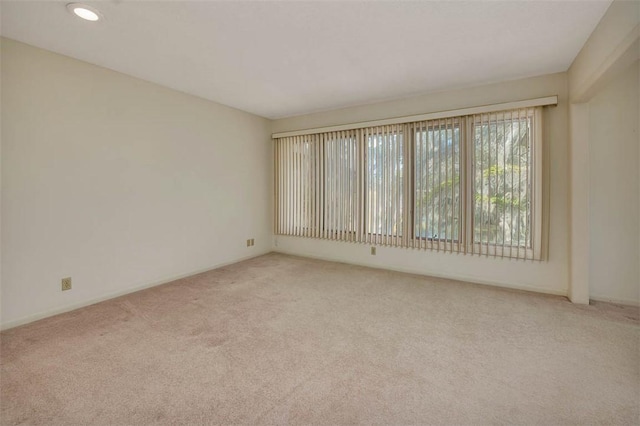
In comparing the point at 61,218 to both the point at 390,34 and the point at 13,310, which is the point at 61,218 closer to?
the point at 13,310

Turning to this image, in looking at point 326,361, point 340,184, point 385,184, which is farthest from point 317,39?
point 326,361

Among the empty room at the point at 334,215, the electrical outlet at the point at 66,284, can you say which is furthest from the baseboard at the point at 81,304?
the electrical outlet at the point at 66,284

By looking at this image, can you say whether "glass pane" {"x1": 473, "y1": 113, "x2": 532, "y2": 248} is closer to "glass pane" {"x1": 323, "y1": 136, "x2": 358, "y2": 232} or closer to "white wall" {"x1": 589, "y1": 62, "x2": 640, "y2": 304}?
"white wall" {"x1": 589, "y1": 62, "x2": 640, "y2": 304}

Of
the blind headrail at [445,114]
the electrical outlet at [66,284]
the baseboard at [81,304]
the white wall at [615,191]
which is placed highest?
the blind headrail at [445,114]

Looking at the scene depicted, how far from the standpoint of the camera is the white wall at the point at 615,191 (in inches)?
112

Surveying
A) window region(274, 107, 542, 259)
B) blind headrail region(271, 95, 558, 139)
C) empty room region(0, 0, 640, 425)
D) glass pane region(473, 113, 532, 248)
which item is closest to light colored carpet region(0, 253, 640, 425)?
empty room region(0, 0, 640, 425)

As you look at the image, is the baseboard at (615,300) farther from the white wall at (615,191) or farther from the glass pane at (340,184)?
the glass pane at (340,184)

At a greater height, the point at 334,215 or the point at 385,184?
the point at 385,184

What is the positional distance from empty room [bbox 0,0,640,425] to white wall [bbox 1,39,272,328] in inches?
0.8

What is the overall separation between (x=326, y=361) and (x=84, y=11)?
302 cm

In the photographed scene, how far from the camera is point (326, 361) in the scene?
1.94 metres

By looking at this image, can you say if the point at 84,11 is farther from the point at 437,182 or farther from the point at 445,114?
the point at 437,182

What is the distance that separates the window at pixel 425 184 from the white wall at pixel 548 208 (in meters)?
0.14

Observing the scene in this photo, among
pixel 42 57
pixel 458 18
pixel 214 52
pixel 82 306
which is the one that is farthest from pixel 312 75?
pixel 82 306
